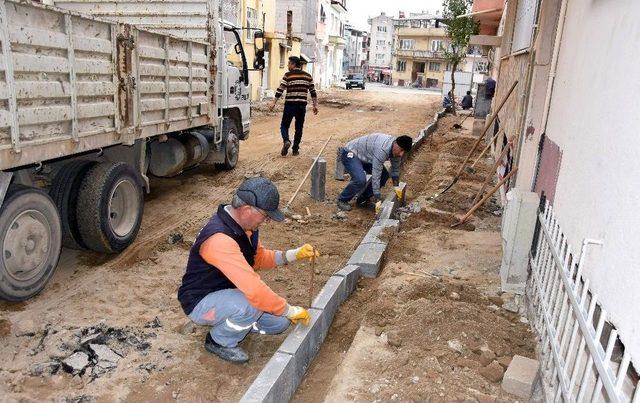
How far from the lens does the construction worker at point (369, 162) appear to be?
6.55 meters

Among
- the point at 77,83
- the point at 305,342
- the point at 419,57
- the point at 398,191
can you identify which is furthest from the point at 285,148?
the point at 419,57

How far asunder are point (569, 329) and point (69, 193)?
420 cm

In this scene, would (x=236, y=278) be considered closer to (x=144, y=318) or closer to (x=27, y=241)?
(x=144, y=318)

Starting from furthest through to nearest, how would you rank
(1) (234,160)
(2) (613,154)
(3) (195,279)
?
(1) (234,160) → (3) (195,279) → (2) (613,154)

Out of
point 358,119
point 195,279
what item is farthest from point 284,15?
point 195,279

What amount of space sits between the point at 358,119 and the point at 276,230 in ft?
43.1

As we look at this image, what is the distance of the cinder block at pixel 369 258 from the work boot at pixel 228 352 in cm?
166

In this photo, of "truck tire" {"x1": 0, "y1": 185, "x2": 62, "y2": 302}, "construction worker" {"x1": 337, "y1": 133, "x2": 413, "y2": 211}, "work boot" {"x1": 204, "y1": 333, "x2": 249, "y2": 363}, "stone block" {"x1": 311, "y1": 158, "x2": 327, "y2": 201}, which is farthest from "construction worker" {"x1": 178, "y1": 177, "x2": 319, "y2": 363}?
"stone block" {"x1": 311, "y1": 158, "x2": 327, "y2": 201}

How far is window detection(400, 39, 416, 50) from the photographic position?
212 feet

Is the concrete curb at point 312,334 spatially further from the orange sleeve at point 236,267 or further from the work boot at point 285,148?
the work boot at point 285,148

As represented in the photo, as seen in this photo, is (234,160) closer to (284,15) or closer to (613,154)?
Result: (613,154)

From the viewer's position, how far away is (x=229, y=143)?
8648 millimetres

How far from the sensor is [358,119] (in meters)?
18.7

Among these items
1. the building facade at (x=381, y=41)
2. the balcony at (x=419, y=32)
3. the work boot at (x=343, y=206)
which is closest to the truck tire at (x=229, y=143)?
the work boot at (x=343, y=206)
